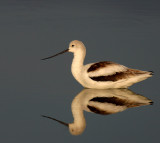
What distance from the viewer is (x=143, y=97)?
27.5 feet

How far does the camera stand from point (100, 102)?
8031mm

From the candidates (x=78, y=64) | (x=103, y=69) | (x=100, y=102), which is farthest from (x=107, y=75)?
(x=100, y=102)

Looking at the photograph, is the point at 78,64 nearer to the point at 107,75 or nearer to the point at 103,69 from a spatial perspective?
the point at 103,69

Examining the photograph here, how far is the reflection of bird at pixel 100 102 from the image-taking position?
6.98m

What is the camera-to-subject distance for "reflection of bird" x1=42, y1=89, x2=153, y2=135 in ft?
22.9

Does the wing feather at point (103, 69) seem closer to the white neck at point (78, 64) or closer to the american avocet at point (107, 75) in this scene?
the american avocet at point (107, 75)

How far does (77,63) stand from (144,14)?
6492 mm

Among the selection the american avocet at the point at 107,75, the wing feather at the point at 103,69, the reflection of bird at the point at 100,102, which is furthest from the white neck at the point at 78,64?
the reflection of bird at the point at 100,102

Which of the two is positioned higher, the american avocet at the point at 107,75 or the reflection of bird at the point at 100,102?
the american avocet at the point at 107,75

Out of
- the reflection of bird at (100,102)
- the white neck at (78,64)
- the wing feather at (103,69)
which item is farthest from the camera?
the white neck at (78,64)

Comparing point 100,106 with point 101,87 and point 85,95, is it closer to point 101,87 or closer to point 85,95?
point 85,95

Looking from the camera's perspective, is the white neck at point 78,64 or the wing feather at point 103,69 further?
the white neck at point 78,64

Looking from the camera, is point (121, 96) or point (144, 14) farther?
point (144, 14)

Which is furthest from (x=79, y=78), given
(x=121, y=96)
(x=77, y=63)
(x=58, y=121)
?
(x=58, y=121)
